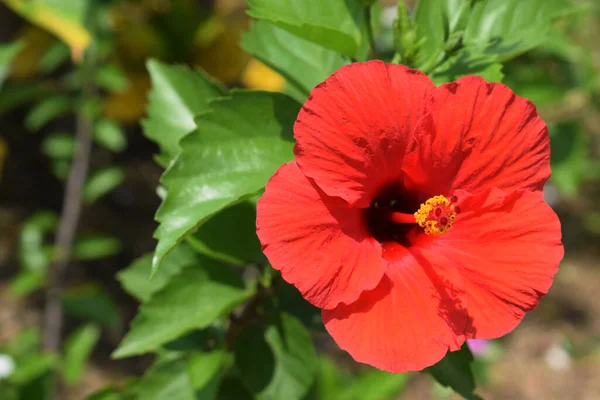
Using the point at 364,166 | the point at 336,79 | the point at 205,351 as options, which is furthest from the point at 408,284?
the point at 205,351

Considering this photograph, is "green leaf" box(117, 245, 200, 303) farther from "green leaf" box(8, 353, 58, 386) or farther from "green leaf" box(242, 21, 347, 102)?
"green leaf" box(8, 353, 58, 386)

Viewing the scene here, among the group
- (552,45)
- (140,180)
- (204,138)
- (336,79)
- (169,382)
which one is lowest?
(140,180)

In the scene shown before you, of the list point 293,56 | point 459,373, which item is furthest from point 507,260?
point 293,56

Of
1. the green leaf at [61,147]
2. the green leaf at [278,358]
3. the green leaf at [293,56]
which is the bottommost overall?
the green leaf at [61,147]

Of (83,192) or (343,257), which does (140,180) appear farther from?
(343,257)

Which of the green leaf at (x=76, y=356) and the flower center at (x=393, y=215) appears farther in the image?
the green leaf at (x=76, y=356)

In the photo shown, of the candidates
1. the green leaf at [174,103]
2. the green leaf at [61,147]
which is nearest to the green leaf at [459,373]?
the green leaf at [174,103]

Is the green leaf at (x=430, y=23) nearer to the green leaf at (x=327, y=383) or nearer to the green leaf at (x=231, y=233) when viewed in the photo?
the green leaf at (x=231, y=233)
